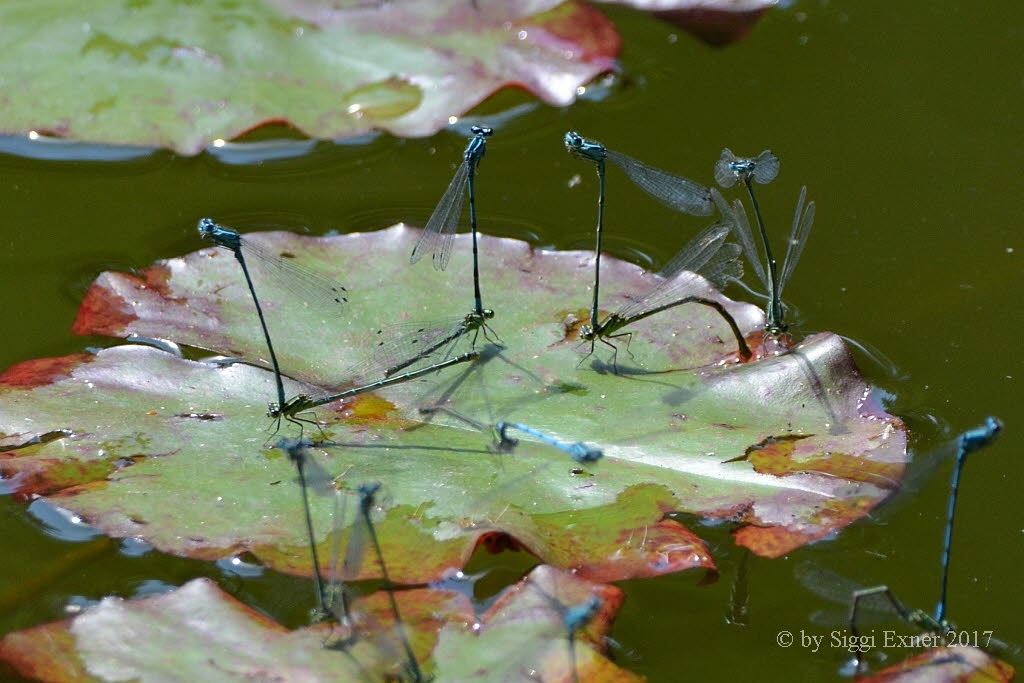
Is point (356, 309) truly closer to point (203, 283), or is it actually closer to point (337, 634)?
point (203, 283)

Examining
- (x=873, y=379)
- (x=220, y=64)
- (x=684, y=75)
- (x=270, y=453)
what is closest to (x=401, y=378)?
(x=270, y=453)

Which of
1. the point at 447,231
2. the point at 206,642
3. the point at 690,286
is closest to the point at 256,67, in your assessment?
the point at 447,231

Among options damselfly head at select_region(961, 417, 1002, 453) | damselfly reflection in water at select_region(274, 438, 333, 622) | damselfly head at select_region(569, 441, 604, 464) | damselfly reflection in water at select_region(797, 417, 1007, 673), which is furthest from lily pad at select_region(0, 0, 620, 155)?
damselfly head at select_region(961, 417, 1002, 453)

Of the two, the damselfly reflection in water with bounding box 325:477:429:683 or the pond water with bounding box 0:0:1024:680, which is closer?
the damselfly reflection in water with bounding box 325:477:429:683

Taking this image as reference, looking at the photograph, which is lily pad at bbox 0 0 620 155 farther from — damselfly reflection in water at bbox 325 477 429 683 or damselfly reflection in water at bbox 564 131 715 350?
damselfly reflection in water at bbox 325 477 429 683

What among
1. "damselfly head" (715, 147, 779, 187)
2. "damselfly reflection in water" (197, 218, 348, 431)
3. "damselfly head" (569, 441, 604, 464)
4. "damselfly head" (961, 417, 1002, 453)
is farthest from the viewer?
"damselfly head" (715, 147, 779, 187)

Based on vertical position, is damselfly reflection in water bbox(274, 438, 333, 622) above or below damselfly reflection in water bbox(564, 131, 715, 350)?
below
